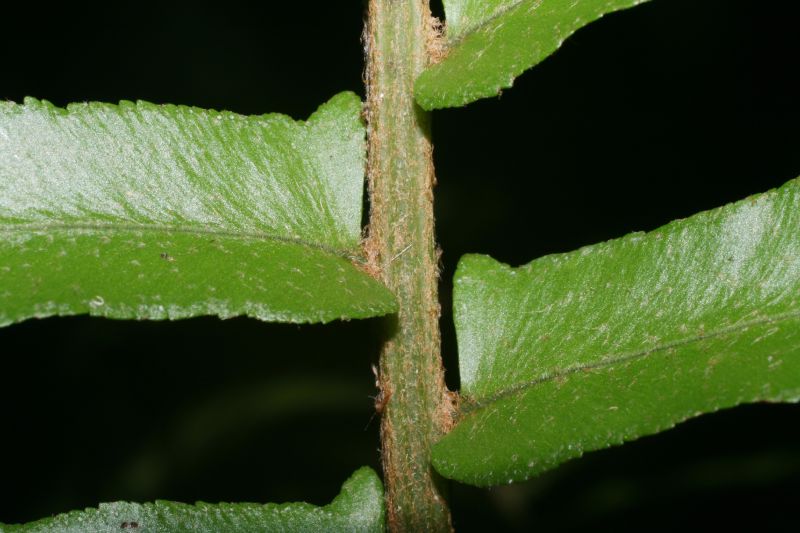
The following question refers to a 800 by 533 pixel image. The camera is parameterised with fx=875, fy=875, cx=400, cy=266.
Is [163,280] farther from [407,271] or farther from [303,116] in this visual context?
[303,116]

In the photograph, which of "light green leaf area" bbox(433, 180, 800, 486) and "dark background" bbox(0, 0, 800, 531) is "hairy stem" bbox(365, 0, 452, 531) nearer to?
"light green leaf area" bbox(433, 180, 800, 486)

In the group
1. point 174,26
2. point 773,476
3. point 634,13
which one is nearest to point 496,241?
point 634,13

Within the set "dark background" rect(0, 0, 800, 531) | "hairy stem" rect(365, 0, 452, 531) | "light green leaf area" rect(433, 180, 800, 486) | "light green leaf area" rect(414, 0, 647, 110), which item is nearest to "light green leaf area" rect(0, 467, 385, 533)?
"hairy stem" rect(365, 0, 452, 531)

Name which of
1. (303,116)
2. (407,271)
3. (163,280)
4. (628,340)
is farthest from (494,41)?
(303,116)

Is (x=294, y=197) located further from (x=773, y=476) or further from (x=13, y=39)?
(x=13, y=39)

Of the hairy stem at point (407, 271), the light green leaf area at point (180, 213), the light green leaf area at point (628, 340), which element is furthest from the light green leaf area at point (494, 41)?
the light green leaf area at point (628, 340)

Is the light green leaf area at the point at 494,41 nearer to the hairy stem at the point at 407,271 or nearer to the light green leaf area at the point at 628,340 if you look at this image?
the hairy stem at the point at 407,271
